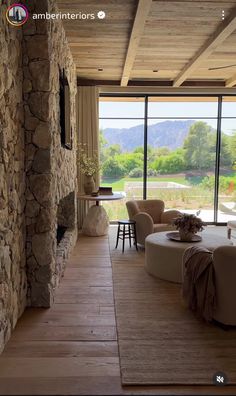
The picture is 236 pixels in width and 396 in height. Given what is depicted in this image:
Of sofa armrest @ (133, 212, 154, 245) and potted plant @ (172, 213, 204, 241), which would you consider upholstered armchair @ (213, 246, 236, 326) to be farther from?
sofa armrest @ (133, 212, 154, 245)

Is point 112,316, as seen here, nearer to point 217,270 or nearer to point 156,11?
point 217,270

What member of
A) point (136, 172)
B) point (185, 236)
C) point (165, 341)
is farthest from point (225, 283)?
point (136, 172)

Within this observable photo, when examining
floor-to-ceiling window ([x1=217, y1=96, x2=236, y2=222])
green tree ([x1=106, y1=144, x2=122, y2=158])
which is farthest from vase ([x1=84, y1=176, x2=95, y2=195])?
floor-to-ceiling window ([x1=217, y1=96, x2=236, y2=222])

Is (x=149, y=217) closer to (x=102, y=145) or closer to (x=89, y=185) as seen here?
(x=89, y=185)

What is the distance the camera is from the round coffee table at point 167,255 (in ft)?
13.3

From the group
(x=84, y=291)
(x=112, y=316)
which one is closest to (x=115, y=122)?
(x=84, y=291)

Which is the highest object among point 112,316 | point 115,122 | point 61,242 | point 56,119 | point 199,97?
point 199,97

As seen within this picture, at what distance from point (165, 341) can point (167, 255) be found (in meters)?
1.48

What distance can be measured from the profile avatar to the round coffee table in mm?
2839

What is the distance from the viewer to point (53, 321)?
3.03 meters

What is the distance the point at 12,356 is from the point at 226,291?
5.86ft

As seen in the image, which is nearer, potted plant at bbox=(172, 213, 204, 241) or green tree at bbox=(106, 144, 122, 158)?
potted plant at bbox=(172, 213, 204, 241)

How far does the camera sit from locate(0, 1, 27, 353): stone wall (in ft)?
8.38

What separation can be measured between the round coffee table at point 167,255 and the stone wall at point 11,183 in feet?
5.57
